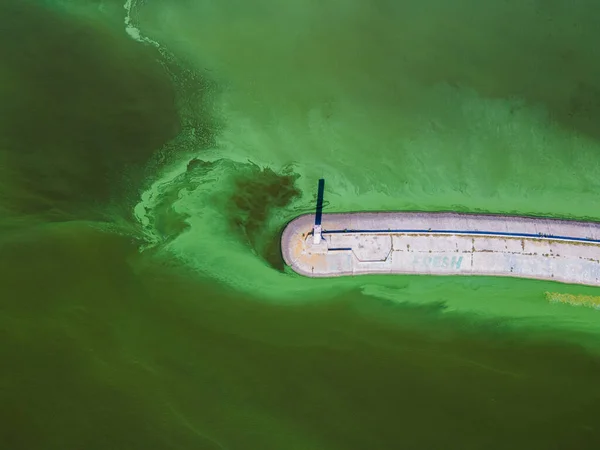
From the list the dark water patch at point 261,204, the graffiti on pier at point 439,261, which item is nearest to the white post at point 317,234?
the dark water patch at point 261,204

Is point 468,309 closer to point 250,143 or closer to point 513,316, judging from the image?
point 513,316

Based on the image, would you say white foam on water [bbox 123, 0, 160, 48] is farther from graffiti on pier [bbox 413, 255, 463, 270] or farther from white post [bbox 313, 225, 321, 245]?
graffiti on pier [bbox 413, 255, 463, 270]

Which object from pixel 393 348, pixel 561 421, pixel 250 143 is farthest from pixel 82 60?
pixel 561 421

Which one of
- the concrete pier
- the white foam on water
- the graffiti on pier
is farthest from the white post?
the white foam on water

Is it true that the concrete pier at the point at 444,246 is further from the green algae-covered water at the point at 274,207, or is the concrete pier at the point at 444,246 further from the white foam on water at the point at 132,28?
the white foam on water at the point at 132,28

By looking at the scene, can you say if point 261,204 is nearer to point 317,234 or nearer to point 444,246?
point 317,234

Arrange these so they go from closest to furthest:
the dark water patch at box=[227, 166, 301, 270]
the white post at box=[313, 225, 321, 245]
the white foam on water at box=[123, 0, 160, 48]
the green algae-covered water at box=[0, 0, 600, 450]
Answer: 1. the green algae-covered water at box=[0, 0, 600, 450]
2. the white post at box=[313, 225, 321, 245]
3. the dark water patch at box=[227, 166, 301, 270]
4. the white foam on water at box=[123, 0, 160, 48]
